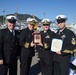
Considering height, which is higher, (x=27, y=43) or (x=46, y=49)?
(x=27, y=43)

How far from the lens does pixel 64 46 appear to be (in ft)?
16.6

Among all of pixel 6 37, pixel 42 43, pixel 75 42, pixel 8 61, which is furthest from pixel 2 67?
pixel 75 42

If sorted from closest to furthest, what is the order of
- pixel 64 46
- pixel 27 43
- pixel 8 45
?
pixel 64 46 → pixel 8 45 → pixel 27 43

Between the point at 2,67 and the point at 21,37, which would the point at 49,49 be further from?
the point at 2,67

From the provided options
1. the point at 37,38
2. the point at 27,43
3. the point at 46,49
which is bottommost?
the point at 46,49

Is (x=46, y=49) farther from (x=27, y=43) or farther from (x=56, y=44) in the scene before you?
(x=56, y=44)

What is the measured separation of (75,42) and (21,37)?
1542 millimetres

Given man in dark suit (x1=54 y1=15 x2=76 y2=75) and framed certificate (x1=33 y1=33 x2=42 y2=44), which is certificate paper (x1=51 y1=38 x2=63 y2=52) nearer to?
man in dark suit (x1=54 y1=15 x2=76 y2=75)

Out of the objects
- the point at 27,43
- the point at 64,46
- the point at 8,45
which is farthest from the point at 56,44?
the point at 8,45

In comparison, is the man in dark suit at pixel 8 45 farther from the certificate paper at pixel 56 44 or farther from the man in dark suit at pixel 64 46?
the man in dark suit at pixel 64 46

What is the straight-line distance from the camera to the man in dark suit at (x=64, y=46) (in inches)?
196

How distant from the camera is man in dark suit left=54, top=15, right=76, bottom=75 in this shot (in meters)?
4.98

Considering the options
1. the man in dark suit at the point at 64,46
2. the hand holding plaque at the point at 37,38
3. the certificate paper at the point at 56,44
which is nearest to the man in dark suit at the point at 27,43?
the hand holding plaque at the point at 37,38

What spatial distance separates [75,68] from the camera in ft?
18.5
